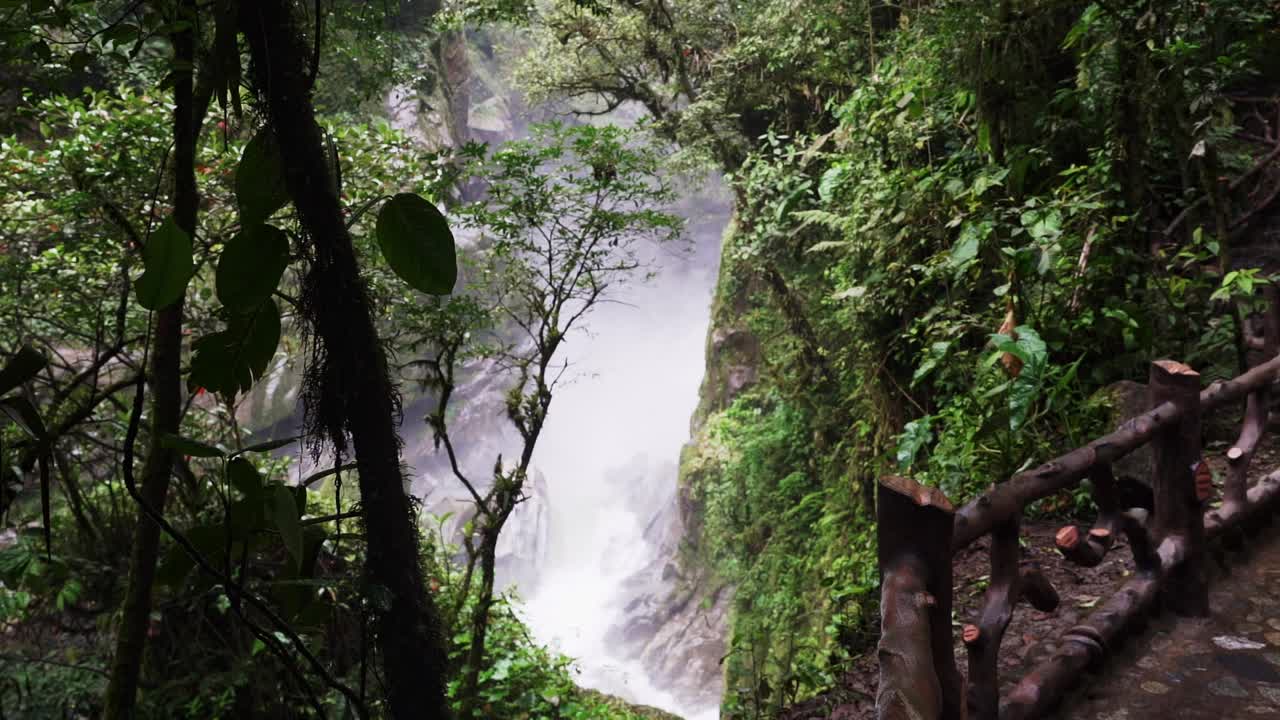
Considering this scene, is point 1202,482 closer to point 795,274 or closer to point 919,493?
point 919,493

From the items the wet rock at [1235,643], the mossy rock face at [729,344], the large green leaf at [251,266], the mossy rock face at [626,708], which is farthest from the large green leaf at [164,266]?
the mossy rock face at [729,344]

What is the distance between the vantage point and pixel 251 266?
767 millimetres

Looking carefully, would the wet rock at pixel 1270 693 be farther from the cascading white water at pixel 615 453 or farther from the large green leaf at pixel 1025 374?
the cascading white water at pixel 615 453

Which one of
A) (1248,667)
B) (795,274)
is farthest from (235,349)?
(795,274)

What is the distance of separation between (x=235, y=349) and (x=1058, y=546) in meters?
1.81

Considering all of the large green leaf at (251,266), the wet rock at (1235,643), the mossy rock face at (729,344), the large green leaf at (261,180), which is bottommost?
the wet rock at (1235,643)

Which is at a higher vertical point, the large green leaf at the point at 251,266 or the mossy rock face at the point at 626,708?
the mossy rock face at the point at 626,708

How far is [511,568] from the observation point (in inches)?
808

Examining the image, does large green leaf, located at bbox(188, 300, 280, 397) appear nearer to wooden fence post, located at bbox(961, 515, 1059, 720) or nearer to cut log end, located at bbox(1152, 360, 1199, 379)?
wooden fence post, located at bbox(961, 515, 1059, 720)

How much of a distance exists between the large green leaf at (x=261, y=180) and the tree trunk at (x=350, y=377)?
1cm

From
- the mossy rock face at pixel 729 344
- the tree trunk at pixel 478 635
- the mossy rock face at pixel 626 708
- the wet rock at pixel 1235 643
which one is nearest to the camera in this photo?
the wet rock at pixel 1235 643

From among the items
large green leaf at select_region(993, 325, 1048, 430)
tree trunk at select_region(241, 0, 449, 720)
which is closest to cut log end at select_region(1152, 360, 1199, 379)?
large green leaf at select_region(993, 325, 1048, 430)

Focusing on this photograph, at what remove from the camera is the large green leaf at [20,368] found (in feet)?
2.77

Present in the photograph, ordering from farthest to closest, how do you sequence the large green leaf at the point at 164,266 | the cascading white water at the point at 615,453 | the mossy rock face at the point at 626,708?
the cascading white water at the point at 615,453 → the mossy rock face at the point at 626,708 → the large green leaf at the point at 164,266
